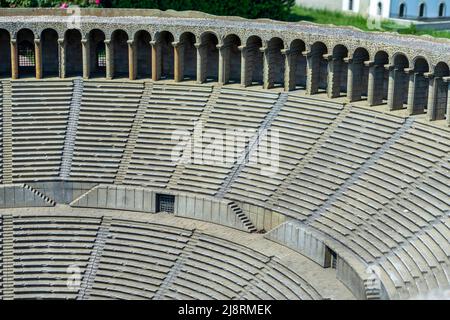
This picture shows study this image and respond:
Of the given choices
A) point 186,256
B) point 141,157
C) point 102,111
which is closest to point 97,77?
point 102,111

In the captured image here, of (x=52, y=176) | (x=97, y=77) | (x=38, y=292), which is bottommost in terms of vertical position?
(x=38, y=292)

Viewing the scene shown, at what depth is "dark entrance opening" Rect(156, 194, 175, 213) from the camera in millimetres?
61781

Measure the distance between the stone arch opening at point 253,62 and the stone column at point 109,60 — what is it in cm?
883

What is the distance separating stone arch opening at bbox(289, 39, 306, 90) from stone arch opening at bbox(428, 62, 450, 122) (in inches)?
382

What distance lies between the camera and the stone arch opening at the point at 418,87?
5981 centimetres

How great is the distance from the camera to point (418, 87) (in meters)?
60.3

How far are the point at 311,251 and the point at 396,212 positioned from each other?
5069 mm

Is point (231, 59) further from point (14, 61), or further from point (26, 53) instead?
point (26, 53)

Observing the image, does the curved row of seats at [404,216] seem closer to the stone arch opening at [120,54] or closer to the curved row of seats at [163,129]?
the curved row of seats at [163,129]

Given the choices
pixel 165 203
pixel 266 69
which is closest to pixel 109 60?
pixel 266 69

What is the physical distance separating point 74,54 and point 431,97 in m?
25.0

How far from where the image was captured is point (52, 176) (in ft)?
206

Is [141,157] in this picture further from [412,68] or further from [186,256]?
[412,68]

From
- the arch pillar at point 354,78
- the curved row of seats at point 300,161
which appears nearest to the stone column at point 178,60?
the curved row of seats at point 300,161
